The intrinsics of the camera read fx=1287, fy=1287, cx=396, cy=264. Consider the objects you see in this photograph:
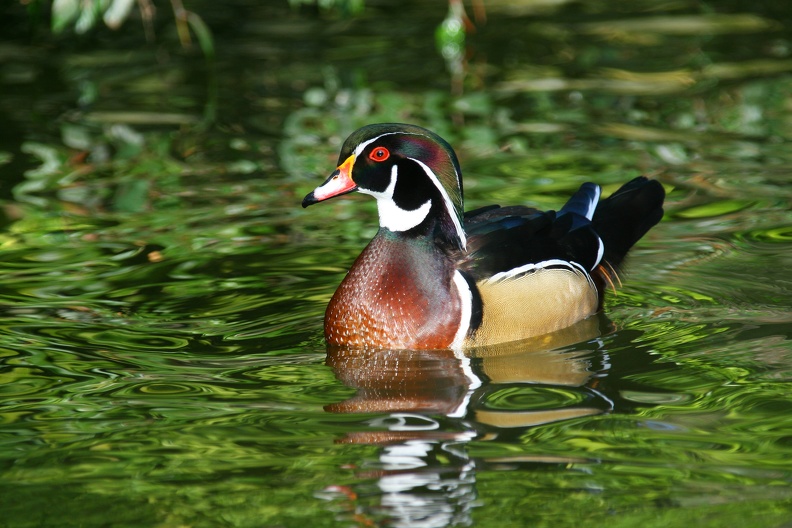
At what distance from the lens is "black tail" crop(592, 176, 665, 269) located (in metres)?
7.13

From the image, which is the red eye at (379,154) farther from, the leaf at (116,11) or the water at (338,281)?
the leaf at (116,11)

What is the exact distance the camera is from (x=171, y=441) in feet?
17.1

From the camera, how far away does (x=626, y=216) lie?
722 centimetres

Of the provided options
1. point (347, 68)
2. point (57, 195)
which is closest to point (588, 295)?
point (57, 195)

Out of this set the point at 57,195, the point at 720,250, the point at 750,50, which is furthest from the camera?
the point at 750,50

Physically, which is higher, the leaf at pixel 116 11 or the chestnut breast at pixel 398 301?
the leaf at pixel 116 11

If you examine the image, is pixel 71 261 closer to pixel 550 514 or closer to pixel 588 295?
pixel 588 295

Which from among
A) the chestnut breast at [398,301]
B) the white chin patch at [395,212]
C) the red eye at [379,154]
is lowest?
the chestnut breast at [398,301]

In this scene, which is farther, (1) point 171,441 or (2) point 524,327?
(2) point 524,327

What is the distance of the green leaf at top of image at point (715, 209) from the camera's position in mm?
8195

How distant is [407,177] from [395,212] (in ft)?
0.67

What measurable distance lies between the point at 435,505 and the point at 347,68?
28.2 feet

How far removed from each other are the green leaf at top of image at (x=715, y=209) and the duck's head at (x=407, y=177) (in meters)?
2.43

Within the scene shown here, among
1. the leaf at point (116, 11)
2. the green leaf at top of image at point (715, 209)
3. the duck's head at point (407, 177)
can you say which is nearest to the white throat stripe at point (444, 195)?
the duck's head at point (407, 177)
